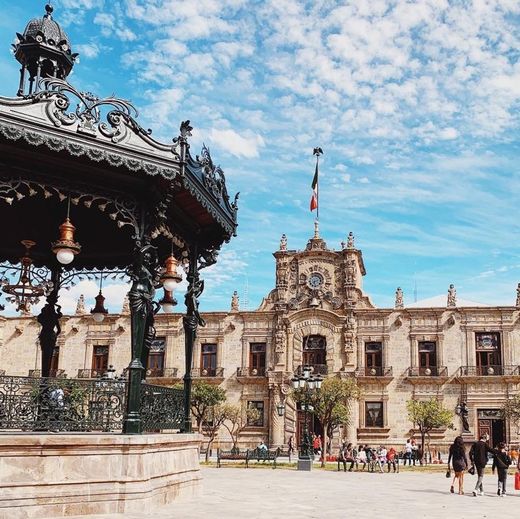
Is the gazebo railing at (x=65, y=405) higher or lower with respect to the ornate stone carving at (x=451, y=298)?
lower

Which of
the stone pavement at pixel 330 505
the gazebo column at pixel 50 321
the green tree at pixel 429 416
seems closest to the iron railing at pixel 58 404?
the stone pavement at pixel 330 505

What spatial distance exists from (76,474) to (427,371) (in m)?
32.7

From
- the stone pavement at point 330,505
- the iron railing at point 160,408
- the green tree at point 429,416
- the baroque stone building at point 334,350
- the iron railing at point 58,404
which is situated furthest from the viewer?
the baroque stone building at point 334,350

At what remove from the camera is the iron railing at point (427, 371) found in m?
37.6

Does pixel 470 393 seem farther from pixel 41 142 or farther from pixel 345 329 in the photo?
pixel 41 142

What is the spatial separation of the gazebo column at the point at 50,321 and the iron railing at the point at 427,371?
2921cm

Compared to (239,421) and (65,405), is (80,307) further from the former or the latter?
(65,405)

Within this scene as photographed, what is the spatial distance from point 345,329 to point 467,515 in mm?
29561

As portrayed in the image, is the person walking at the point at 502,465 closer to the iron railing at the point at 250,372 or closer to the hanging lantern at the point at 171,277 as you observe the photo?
the hanging lantern at the point at 171,277

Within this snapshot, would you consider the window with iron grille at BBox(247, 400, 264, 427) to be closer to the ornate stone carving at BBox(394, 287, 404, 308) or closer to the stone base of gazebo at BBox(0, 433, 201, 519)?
the ornate stone carving at BBox(394, 287, 404, 308)

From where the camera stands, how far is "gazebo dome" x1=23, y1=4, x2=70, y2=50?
353 inches

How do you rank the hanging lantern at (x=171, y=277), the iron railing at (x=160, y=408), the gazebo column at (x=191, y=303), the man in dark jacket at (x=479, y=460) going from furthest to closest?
the man in dark jacket at (x=479, y=460) < the gazebo column at (x=191, y=303) < the hanging lantern at (x=171, y=277) < the iron railing at (x=160, y=408)

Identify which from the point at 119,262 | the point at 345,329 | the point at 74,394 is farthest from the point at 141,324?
the point at 345,329

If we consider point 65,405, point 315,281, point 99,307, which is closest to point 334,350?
point 315,281
